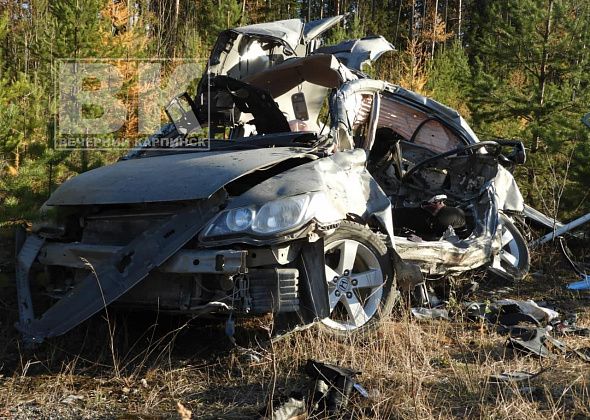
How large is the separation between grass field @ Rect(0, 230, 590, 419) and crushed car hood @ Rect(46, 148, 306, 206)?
0.83 meters

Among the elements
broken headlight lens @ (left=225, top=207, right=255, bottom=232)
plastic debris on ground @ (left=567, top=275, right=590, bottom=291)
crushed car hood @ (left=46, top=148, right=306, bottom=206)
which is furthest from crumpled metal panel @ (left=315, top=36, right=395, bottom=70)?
plastic debris on ground @ (left=567, top=275, right=590, bottom=291)

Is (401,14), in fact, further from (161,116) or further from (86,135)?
(86,135)

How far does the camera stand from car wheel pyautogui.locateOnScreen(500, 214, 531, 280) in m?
6.13

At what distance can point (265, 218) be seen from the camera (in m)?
3.46

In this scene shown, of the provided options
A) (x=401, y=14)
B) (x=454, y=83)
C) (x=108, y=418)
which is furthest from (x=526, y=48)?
(x=401, y=14)

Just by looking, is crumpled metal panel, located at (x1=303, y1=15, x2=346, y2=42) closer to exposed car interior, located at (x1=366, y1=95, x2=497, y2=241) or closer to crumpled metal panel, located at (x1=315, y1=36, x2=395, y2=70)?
crumpled metal panel, located at (x1=315, y1=36, x2=395, y2=70)

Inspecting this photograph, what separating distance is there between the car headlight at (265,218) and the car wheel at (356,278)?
1.36 ft

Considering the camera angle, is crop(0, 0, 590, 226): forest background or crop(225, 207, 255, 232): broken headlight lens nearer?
crop(225, 207, 255, 232): broken headlight lens

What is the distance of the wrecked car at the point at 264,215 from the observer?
345 cm

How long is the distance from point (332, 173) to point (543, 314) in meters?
2.21

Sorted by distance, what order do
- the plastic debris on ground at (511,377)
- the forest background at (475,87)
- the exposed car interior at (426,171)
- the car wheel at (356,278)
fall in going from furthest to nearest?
the forest background at (475,87) → the exposed car interior at (426,171) → the car wheel at (356,278) → the plastic debris on ground at (511,377)

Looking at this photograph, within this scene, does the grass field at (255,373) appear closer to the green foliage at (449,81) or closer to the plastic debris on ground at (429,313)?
the plastic debris on ground at (429,313)

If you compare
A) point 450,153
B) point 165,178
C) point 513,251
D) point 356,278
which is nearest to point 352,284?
point 356,278

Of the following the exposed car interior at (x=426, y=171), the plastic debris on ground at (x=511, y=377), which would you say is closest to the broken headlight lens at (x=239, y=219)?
the plastic debris on ground at (x=511, y=377)
